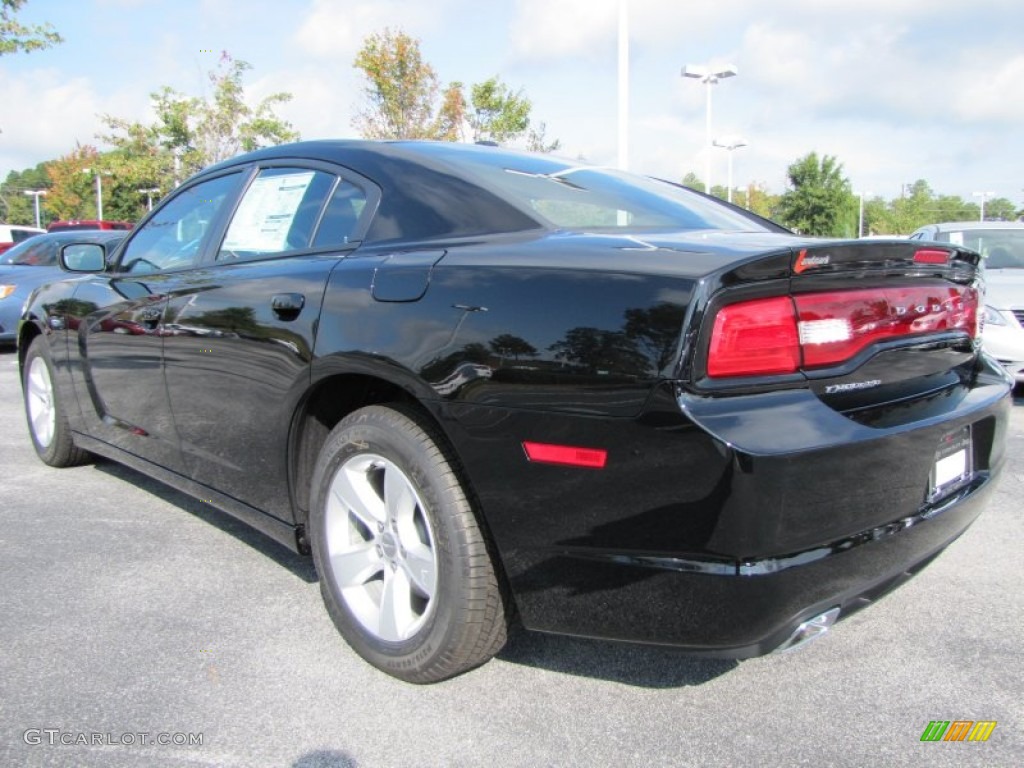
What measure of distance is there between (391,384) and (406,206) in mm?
600

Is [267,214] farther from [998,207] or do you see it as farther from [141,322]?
[998,207]

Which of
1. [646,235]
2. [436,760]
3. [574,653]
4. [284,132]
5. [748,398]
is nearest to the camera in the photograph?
[748,398]

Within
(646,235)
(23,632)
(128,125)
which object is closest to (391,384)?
(646,235)

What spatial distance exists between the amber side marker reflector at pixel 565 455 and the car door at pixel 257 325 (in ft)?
2.96

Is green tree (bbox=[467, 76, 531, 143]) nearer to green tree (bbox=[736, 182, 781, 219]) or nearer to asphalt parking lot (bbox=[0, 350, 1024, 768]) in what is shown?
asphalt parking lot (bbox=[0, 350, 1024, 768])

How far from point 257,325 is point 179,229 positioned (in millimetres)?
1271

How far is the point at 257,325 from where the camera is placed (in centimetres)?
282

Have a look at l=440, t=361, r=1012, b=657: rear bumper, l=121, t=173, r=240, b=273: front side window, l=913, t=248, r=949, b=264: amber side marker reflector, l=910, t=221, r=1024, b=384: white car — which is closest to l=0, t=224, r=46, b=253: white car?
l=121, t=173, r=240, b=273: front side window

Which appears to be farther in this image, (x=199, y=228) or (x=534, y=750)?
(x=199, y=228)

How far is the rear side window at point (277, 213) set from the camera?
9.87 ft

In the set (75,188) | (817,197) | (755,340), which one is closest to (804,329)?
(755,340)

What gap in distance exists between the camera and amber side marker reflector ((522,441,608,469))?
193 cm

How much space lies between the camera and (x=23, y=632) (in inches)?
110

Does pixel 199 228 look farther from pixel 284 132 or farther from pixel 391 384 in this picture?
pixel 284 132
